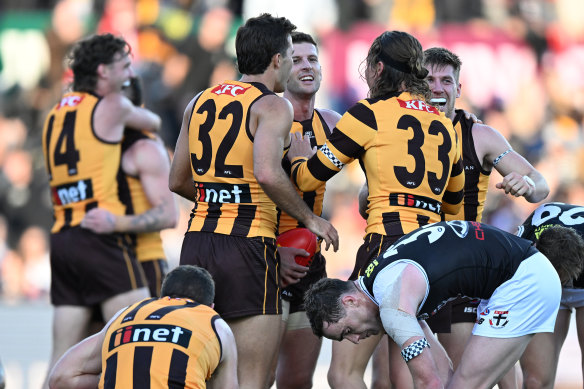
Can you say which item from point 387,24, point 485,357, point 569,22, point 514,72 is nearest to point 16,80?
point 387,24

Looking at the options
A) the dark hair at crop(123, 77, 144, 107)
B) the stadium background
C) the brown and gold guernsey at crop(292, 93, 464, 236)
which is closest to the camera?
the brown and gold guernsey at crop(292, 93, 464, 236)

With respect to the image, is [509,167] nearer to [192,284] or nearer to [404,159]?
[404,159]

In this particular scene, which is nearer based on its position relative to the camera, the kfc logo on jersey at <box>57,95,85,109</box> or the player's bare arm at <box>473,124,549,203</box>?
the player's bare arm at <box>473,124,549,203</box>

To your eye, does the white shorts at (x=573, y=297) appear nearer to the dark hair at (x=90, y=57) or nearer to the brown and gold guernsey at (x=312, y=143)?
the brown and gold guernsey at (x=312, y=143)

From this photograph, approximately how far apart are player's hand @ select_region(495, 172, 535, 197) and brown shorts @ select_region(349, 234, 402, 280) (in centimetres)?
79

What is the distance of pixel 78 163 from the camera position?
22.7 ft

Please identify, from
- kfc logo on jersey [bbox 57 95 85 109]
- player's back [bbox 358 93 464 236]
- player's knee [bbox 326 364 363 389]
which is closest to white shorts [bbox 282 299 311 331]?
player's knee [bbox 326 364 363 389]

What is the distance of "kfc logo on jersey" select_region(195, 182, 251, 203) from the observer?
523cm

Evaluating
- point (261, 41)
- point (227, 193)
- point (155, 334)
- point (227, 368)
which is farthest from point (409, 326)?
point (261, 41)

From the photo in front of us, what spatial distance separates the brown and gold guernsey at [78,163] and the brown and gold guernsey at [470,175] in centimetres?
253

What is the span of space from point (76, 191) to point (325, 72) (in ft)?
34.8

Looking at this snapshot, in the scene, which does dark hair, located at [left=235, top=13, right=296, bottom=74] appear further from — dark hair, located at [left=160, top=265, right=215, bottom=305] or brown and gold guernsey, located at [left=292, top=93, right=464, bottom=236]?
dark hair, located at [left=160, top=265, right=215, bottom=305]

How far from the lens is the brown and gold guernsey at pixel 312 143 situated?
19.6ft

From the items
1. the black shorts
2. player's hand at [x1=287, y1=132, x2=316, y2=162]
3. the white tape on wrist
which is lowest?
the black shorts
